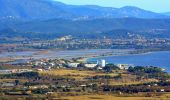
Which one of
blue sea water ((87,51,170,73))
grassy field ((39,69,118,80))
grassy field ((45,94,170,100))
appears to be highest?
grassy field ((45,94,170,100))

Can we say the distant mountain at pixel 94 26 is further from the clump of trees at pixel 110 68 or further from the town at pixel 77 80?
the clump of trees at pixel 110 68

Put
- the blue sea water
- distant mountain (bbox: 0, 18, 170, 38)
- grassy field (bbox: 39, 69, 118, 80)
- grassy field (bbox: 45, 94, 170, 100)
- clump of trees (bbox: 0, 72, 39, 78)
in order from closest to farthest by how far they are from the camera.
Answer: grassy field (bbox: 45, 94, 170, 100)
clump of trees (bbox: 0, 72, 39, 78)
grassy field (bbox: 39, 69, 118, 80)
the blue sea water
distant mountain (bbox: 0, 18, 170, 38)

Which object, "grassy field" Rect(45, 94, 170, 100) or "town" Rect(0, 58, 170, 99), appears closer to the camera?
"grassy field" Rect(45, 94, 170, 100)

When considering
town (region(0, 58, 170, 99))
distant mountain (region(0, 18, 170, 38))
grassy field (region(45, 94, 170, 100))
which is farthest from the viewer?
distant mountain (region(0, 18, 170, 38))

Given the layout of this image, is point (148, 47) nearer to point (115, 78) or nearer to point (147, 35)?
point (147, 35)

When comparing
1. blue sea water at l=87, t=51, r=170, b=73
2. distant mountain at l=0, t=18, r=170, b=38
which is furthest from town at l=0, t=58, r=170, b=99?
distant mountain at l=0, t=18, r=170, b=38

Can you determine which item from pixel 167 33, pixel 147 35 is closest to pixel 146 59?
pixel 147 35

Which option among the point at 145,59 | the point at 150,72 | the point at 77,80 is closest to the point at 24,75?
the point at 77,80

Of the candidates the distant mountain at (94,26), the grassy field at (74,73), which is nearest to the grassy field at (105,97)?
the grassy field at (74,73)

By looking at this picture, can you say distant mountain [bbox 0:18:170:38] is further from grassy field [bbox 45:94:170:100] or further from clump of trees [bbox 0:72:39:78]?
grassy field [bbox 45:94:170:100]
